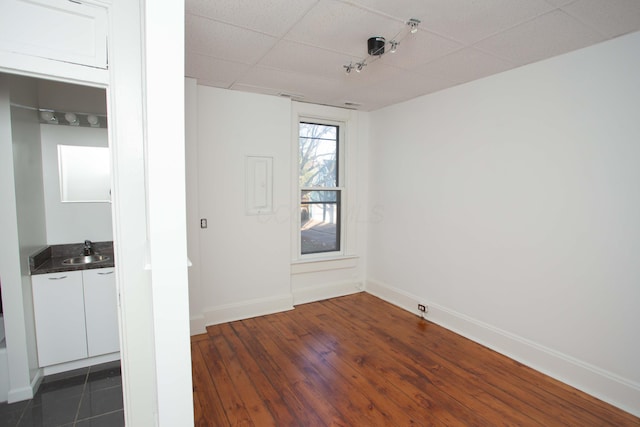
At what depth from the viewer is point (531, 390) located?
2424mm

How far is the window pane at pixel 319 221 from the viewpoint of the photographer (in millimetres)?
4316

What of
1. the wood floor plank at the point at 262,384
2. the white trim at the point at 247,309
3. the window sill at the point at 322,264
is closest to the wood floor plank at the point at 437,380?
the wood floor plank at the point at 262,384

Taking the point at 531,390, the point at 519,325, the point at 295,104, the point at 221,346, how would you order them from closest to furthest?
1. the point at 531,390
2. the point at 519,325
3. the point at 221,346
4. the point at 295,104

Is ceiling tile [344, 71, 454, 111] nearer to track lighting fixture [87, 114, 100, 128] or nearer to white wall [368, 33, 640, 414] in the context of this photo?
white wall [368, 33, 640, 414]

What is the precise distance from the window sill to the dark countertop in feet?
6.83

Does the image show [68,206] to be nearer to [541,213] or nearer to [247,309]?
[247,309]

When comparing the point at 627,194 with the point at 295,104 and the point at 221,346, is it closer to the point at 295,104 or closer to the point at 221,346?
the point at 295,104

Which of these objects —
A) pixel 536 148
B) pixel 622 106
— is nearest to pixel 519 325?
pixel 536 148

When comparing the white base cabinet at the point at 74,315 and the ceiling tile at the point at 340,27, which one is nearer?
the ceiling tile at the point at 340,27

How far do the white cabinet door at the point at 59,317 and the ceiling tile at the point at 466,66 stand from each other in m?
3.59

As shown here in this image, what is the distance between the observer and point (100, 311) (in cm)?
276

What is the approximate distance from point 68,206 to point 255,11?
258cm

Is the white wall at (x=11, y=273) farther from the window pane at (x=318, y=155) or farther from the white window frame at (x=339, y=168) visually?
the window pane at (x=318, y=155)

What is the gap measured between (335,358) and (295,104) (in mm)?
3016
